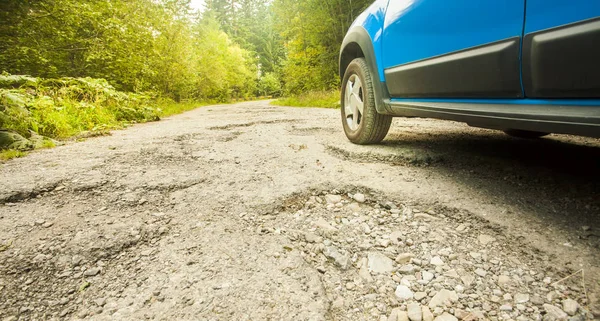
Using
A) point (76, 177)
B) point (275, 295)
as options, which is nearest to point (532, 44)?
point (275, 295)

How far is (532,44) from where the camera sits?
1051mm

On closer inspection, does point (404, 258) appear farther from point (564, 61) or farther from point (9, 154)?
point (9, 154)

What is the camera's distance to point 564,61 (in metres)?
0.96

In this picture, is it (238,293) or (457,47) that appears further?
(457,47)

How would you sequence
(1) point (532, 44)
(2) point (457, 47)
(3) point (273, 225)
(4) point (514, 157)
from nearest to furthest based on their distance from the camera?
1. (1) point (532, 44)
2. (3) point (273, 225)
3. (2) point (457, 47)
4. (4) point (514, 157)

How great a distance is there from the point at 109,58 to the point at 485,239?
985cm

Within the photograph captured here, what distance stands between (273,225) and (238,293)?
410mm

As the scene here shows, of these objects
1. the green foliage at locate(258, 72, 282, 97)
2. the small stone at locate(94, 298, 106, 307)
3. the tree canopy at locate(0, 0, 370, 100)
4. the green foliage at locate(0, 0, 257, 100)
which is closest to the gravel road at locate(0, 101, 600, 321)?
the small stone at locate(94, 298, 106, 307)

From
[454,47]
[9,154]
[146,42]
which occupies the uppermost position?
[146,42]

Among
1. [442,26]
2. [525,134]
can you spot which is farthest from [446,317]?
[525,134]

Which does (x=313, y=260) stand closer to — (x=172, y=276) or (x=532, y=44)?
(x=172, y=276)

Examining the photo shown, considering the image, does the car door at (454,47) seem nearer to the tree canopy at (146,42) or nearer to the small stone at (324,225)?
the small stone at (324,225)

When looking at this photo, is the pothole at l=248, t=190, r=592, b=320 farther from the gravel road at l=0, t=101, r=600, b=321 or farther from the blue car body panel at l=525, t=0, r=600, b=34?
the blue car body panel at l=525, t=0, r=600, b=34

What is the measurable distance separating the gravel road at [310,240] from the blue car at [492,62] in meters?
Result: 0.38
